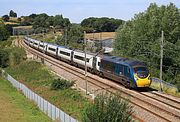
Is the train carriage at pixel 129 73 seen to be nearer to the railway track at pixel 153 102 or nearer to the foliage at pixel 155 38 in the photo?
the railway track at pixel 153 102

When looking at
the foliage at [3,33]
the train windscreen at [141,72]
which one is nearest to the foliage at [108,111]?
the train windscreen at [141,72]

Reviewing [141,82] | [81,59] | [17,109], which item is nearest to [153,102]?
[141,82]

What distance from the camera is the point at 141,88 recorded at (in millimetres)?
39719

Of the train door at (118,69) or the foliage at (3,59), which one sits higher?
the train door at (118,69)

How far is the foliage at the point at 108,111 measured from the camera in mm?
19531

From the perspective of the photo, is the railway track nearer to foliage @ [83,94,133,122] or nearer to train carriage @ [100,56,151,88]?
train carriage @ [100,56,151,88]

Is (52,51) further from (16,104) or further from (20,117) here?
(20,117)

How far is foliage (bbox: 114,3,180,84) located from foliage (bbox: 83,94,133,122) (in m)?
33.7

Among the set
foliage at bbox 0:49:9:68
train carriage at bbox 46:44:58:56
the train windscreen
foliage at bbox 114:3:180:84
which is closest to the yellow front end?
the train windscreen

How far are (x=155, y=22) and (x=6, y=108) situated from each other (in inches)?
1193

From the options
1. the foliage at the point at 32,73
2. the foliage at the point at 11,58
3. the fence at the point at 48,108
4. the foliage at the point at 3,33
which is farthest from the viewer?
the foliage at the point at 3,33

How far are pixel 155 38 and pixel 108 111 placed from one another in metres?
43.7

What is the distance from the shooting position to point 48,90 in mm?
45719

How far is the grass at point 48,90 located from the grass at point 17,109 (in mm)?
1935
